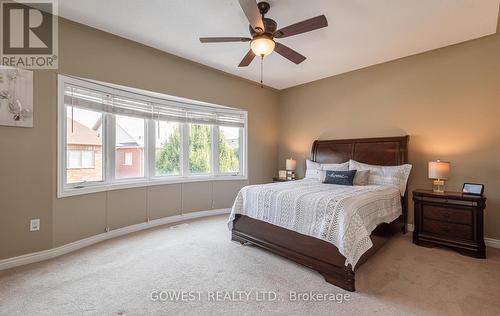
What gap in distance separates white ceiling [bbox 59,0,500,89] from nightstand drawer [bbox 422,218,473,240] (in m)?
2.51

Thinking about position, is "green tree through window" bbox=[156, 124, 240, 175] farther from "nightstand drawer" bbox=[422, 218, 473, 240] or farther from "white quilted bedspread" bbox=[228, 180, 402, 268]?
"nightstand drawer" bbox=[422, 218, 473, 240]

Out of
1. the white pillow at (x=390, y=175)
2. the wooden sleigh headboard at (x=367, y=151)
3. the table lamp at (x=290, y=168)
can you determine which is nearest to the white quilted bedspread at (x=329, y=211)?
the white pillow at (x=390, y=175)

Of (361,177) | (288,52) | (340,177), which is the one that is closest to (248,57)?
(288,52)

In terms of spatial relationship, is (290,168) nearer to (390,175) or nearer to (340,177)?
(340,177)

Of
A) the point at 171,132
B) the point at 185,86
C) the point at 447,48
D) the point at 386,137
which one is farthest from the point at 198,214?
the point at 447,48

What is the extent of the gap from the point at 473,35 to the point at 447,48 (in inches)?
13.0

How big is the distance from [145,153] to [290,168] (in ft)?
9.55

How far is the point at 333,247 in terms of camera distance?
2.22m

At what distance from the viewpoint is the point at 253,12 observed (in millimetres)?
2004

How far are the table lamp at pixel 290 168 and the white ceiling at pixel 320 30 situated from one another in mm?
2111

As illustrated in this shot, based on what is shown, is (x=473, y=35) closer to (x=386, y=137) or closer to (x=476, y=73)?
(x=476, y=73)

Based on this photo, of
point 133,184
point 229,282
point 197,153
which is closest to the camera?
point 229,282

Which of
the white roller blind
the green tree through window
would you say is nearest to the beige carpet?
the green tree through window

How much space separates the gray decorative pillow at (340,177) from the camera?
3629mm
